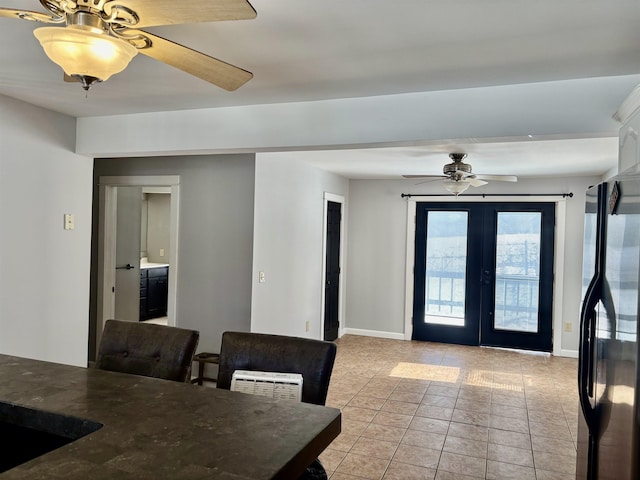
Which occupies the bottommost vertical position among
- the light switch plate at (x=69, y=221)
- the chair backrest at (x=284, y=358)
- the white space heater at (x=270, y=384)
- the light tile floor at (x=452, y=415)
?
the light tile floor at (x=452, y=415)

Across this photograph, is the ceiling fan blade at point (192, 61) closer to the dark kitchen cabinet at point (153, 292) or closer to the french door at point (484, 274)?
the french door at point (484, 274)

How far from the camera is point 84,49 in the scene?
1.42 meters

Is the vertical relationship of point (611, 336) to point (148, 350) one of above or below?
above

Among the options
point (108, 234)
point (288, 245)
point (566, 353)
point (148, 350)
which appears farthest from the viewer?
point (566, 353)

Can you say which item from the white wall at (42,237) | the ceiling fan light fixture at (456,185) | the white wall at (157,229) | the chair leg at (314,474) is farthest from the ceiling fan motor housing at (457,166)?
the white wall at (157,229)

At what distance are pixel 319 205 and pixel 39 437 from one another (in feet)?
15.6

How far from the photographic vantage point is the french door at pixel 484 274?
662 cm

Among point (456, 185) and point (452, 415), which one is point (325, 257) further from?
point (452, 415)

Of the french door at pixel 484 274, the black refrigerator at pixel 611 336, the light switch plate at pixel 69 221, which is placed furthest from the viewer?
the french door at pixel 484 274

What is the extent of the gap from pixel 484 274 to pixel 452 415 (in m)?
3.03

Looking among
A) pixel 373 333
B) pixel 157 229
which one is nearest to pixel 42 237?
pixel 373 333

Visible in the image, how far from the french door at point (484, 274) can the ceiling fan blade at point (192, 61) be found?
5.49 metres

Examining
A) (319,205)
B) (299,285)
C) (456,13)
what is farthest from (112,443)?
(319,205)

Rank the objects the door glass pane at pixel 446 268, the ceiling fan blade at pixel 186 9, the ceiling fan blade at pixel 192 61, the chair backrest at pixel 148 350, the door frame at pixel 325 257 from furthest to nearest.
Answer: the door glass pane at pixel 446 268 < the door frame at pixel 325 257 < the chair backrest at pixel 148 350 < the ceiling fan blade at pixel 192 61 < the ceiling fan blade at pixel 186 9
